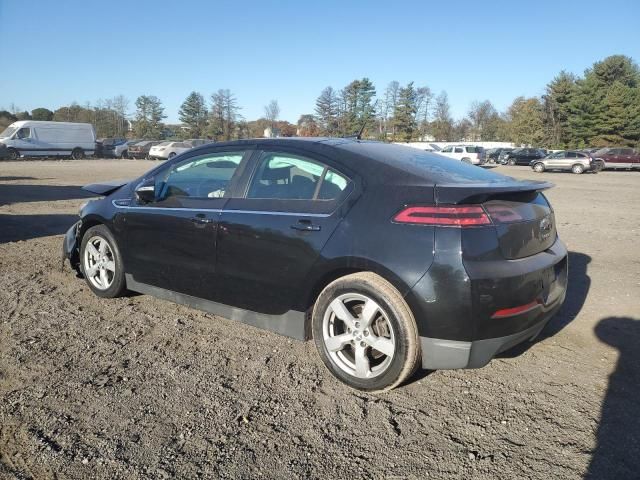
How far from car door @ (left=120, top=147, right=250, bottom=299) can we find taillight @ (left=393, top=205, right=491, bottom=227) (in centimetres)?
151

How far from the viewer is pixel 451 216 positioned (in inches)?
108

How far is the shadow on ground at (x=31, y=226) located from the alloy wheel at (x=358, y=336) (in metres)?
6.06

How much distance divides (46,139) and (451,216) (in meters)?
38.1

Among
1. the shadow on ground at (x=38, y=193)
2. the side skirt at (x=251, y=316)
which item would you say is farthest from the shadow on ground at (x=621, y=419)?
the shadow on ground at (x=38, y=193)

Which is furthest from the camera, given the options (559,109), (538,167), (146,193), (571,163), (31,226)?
(559,109)

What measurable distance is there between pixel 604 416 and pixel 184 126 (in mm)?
89331

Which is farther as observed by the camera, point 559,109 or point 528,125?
point 528,125

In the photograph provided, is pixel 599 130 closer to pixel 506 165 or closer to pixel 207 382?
pixel 506 165

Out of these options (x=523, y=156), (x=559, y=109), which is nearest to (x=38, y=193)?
(x=523, y=156)

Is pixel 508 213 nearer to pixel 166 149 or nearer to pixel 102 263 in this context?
pixel 102 263

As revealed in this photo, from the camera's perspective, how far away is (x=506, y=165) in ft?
150

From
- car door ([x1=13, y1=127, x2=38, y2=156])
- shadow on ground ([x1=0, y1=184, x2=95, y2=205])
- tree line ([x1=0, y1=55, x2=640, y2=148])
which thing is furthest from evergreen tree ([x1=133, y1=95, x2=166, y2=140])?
shadow on ground ([x1=0, y1=184, x2=95, y2=205])

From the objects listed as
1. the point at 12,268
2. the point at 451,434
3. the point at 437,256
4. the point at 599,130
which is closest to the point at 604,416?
the point at 451,434

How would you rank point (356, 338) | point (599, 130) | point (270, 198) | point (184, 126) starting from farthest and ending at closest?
point (184, 126) < point (599, 130) < point (270, 198) < point (356, 338)
